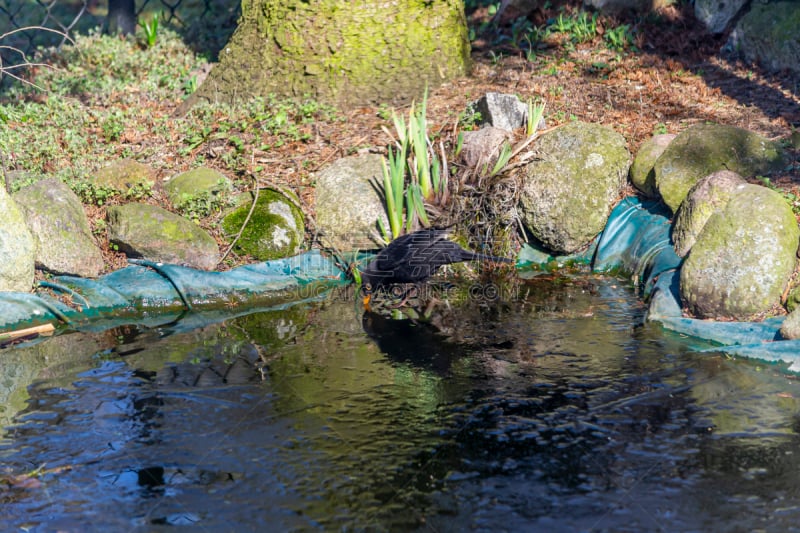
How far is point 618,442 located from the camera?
395 cm

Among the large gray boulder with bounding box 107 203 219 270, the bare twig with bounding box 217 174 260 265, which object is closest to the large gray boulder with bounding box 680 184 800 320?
the bare twig with bounding box 217 174 260 265

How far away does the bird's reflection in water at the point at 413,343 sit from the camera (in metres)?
5.15

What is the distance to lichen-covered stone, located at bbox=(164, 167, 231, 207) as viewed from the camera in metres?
7.05

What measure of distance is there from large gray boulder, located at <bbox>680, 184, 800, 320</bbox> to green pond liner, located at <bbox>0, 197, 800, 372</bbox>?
17cm

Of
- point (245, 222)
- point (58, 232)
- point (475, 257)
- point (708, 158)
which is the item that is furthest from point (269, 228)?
point (708, 158)

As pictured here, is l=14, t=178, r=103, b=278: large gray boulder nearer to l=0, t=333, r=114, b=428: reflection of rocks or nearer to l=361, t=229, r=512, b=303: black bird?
l=0, t=333, r=114, b=428: reflection of rocks

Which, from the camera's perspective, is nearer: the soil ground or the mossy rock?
the mossy rock

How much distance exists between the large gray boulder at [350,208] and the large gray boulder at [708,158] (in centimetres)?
250

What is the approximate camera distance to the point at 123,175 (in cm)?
712

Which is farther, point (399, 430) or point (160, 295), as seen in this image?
point (160, 295)

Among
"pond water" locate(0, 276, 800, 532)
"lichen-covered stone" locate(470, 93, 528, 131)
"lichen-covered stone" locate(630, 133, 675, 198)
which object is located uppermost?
"lichen-covered stone" locate(470, 93, 528, 131)

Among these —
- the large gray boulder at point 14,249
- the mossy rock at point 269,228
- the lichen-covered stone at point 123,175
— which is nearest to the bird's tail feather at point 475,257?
the mossy rock at point 269,228

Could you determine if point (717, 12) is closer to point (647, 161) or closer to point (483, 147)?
point (647, 161)

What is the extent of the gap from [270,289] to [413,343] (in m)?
1.63
